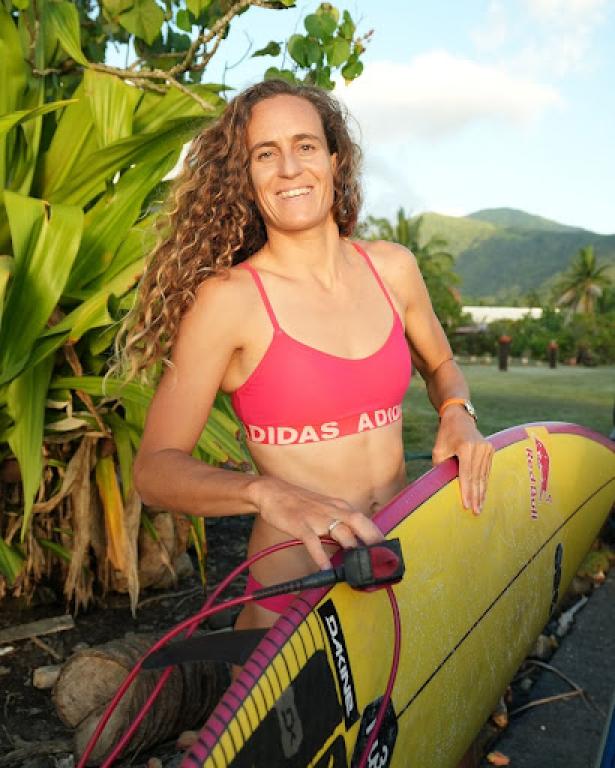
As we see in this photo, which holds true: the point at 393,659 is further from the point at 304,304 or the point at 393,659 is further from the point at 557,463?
the point at 557,463

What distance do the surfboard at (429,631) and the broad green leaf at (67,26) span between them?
202 cm

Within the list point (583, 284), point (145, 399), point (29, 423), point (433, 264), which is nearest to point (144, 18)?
point (145, 399)

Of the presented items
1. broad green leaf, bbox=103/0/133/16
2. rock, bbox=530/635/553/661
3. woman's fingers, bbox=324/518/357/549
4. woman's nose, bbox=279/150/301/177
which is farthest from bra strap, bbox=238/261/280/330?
rock, bbox=530/635/553/661

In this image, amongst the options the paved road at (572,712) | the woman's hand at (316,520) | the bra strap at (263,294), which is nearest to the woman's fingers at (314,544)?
the woman's hand at (316,520)

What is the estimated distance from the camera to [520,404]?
11.9 metres

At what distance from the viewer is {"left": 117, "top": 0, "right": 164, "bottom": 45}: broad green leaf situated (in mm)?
3084

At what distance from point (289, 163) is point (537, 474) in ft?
4.65

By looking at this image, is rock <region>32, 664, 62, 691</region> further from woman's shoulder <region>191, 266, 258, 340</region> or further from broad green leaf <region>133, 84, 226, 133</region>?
broad green leaf <region>133, 84, 226, 133</region>

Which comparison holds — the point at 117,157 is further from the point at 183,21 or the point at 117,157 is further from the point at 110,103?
the point at 183,21

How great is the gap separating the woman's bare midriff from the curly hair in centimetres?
36

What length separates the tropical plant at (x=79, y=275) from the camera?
293 centimetres

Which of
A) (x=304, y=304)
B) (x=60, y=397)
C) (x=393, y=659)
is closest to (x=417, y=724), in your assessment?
(x=393, y=659)

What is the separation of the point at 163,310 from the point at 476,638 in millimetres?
1194

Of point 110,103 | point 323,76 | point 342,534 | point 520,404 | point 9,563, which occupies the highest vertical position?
point 323,76
